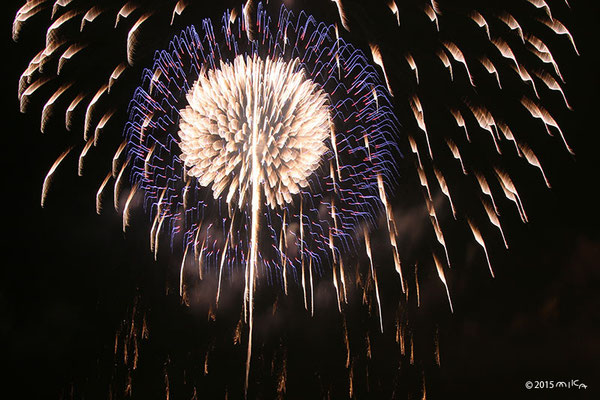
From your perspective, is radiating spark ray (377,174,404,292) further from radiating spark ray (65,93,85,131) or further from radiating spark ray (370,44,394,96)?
radiating spark ray (65,93,85,131)

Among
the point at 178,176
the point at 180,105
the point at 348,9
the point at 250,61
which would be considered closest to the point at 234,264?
the point at 178,176

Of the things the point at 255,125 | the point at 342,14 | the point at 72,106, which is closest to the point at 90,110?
the point at 72,106

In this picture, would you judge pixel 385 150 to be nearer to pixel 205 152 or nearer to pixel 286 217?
pixel 286 217

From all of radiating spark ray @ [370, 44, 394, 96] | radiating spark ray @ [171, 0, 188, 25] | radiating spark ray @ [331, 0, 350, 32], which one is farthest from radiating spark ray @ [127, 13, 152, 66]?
radiating spark ray @ [370, 44, 394, 96]

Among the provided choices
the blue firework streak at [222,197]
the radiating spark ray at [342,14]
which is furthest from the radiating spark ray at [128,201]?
the radiating spark ray at [342,14]

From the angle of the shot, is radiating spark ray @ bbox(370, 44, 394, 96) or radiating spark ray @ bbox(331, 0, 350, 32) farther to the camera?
radiating spark ray @ bbox(331, 0, 350, 32)

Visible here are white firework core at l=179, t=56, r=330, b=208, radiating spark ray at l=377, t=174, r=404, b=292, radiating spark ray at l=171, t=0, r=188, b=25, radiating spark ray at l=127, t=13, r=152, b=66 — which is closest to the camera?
radiating spark ray at l=127, t=13, r=152, b=66

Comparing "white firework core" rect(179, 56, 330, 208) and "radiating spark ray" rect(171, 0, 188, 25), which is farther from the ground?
"radiating spark ray" rect(171, 0, 188, 25)

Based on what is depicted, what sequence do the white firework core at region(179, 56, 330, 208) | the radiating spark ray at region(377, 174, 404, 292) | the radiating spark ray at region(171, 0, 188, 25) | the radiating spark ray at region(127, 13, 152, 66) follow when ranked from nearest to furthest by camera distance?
the radiating spark ray at region(127, 13, 152, 66), the radiating spark ray at region(171, 0, 188, 25), the radiating spark ray at region(377, 174, 404, 292), the white firework core at region(179, 56, 330, 208)
